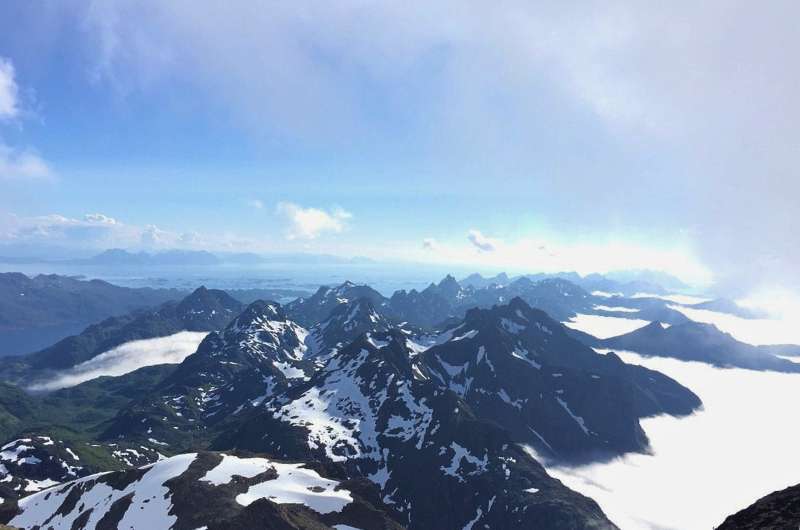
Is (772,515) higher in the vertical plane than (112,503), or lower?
higher

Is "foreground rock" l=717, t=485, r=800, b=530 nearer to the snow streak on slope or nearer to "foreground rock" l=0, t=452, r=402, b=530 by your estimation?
"foreground rock" l=0, t=452, r=402, b=530

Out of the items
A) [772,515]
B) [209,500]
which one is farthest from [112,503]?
[772,515]

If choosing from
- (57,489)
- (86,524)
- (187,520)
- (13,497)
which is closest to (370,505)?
(187,520)

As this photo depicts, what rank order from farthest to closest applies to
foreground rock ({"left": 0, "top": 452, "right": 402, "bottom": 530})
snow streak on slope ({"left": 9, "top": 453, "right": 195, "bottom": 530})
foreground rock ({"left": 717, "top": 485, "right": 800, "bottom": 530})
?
1. snow streak on slope ({"left": 9, "top": 453, "right": 195, "bottom": 530})
2. foreground rock ({"left": 0, "top": 452, "right": 402, "bottom": 530})
3. foreground rock ({"left": 717, "top": 485, "right": 800, "bottom": 530})

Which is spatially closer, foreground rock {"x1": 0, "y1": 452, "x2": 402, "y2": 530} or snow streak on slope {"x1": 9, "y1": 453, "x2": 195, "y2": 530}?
foreground rock {"x1": 0, "y1": 452, "x2": 402, "y2": 530}

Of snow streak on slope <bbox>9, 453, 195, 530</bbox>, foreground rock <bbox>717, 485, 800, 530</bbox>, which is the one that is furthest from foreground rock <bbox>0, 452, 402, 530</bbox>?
foreground rock <bbox>717, 485, 800, 530</bbox>

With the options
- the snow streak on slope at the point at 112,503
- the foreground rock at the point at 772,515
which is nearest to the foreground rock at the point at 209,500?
the snow streak on slope at the point at 112,503

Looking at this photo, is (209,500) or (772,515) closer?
(772,515)

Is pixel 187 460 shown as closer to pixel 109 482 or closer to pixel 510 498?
pixel 109 482

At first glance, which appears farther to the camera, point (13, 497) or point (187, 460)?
point (13, 497)

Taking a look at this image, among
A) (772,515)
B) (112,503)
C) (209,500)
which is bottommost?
(112,503)

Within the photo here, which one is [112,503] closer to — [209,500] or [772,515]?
[209,500]
